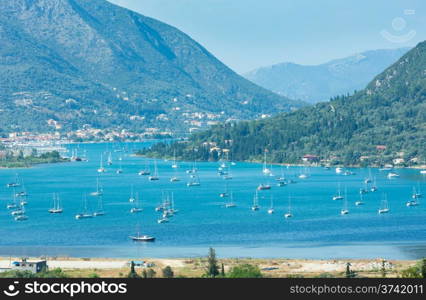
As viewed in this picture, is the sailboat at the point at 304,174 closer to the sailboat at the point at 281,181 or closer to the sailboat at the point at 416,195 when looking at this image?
the sailboat at the point at 281,181

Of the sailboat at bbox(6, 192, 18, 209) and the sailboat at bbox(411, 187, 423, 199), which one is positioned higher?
the sailboat at bbox(411, 187, 423, 199)

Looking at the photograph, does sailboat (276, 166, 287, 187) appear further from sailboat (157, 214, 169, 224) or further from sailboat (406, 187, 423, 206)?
sailboat (157, 214, 169, 224)

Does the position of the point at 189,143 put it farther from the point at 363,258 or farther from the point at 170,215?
the point at 363,258

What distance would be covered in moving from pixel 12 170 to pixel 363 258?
259 ft

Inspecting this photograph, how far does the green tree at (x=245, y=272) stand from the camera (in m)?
37.4

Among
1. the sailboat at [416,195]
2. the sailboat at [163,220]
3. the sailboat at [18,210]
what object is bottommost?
the sailboat at [163,220]

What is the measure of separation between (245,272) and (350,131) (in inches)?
3615

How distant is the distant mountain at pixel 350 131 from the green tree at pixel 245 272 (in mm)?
74323

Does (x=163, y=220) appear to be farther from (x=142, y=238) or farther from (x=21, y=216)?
(x=21, y=216)

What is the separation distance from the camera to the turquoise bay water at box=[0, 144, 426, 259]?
2021 inches

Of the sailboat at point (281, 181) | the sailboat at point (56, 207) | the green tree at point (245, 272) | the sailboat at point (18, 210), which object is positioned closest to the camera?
the green tree at point (245, 272)

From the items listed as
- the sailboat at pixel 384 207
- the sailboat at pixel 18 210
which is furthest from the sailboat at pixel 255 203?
the sailboat at pixel 18 210

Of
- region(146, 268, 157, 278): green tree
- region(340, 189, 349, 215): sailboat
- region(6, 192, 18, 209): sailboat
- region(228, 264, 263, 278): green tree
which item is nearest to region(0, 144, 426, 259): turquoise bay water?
region(340, 189, 349, 215): sailboat

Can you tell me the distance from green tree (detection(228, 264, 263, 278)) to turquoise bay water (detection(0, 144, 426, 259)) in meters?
7.62
